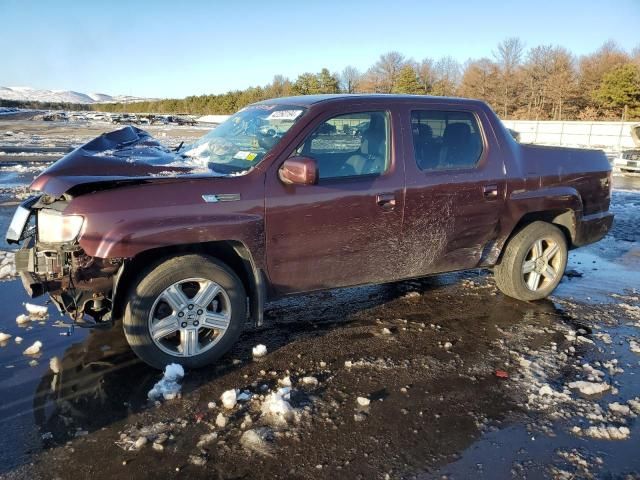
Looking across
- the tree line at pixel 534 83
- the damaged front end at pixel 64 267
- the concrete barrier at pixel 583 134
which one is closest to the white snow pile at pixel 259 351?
the damaged front end at pixel 64 267

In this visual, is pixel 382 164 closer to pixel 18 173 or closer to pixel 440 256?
pixel 440 256

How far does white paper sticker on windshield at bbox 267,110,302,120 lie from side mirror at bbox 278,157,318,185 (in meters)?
0.54

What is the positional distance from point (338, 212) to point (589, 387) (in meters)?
2.19

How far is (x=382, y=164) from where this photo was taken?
14.1ft

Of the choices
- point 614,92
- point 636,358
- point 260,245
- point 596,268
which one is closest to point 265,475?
Answer: point 260,245

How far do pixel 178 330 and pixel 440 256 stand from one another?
7.87ft

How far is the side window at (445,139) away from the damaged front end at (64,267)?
8.69 feet

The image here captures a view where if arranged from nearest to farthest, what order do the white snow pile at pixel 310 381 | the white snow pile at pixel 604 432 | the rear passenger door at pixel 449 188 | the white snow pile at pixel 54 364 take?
the white snow pile at pixel 604 432, the white snow pile at pixel 310 381, the white snow pile at pixel 54 364, the rear passenger door at pixel 449 188

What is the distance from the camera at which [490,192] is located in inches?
190

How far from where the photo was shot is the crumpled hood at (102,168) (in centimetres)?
340

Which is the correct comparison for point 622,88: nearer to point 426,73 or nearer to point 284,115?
point 426,73

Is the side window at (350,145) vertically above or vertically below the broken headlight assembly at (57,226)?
above

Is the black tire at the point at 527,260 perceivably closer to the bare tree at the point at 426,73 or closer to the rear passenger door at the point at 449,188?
the rear passenger door at the point at 449,188

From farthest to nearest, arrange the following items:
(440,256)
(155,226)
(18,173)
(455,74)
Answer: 1. (455,74)
2. (18,173)
3. (440,256)
4. (155,226)
